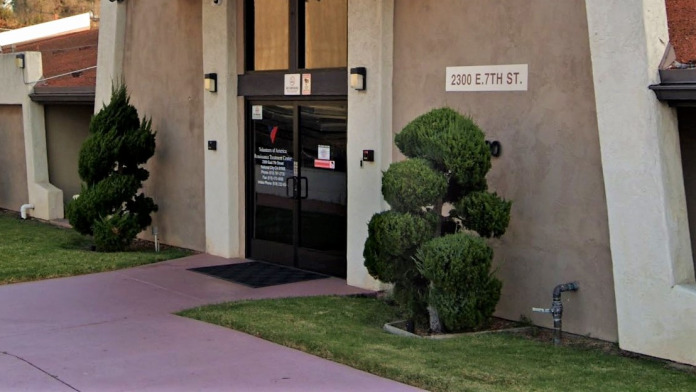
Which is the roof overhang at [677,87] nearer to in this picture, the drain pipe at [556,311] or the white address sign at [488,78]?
the white address sign at [488,78]

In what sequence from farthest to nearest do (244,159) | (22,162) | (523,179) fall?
1. (22,162)
2. (244,159)
3. (523,179)

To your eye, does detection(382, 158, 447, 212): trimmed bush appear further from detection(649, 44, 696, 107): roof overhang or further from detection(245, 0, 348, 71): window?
detection(245, 0, 348, 71): window

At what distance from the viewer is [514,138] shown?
9242 millimetres

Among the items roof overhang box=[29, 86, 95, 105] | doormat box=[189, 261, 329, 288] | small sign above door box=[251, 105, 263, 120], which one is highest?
roof overhang box=[29, 86, 95, 105]

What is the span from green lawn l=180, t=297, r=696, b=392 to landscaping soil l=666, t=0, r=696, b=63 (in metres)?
2.59

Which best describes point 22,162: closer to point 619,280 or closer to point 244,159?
point 244,159

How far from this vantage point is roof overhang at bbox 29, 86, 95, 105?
1678 cm

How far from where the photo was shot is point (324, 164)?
470 inches

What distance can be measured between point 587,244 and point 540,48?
1909mm

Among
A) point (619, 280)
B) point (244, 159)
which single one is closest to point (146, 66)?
point (244, 159)

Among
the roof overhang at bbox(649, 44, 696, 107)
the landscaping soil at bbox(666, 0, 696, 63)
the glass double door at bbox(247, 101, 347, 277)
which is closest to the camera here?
the roof overhang at bbox(649, 44, 696, 107)

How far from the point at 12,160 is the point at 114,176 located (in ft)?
21.7

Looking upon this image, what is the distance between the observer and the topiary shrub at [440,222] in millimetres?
8344

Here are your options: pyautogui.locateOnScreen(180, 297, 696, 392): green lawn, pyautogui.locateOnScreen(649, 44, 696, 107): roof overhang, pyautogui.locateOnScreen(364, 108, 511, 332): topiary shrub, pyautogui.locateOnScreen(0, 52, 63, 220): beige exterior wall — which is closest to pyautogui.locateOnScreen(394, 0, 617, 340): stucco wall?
pyautogui.locateOnScreen(364, 108, 511, 332): topiary shrub
